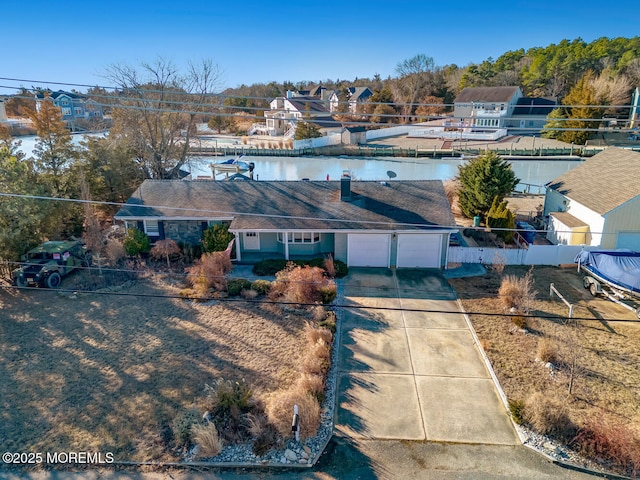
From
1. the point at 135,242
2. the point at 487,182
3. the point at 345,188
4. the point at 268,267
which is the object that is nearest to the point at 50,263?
the point at 135,242

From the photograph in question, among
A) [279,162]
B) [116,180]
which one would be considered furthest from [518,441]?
[279,162]

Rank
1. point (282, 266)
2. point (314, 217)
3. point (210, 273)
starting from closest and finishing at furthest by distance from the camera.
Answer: point (210, 273)
point (282, 266)
point (314, 217)

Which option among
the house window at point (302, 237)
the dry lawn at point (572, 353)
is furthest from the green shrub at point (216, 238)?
the dry lawn at point (572, 353)

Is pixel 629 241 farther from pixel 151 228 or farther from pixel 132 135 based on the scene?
pixel 132 135

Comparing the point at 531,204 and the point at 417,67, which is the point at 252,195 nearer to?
the point at 531,204

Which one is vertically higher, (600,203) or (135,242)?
(600,203)

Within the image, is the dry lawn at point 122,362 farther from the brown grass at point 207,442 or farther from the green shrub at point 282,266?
the green shrub at point 282,266

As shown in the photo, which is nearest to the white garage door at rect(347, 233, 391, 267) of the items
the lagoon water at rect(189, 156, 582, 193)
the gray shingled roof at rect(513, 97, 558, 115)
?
the lagoon water at rect(189, 156, 582, 193)
